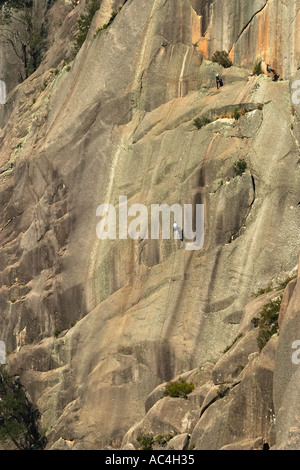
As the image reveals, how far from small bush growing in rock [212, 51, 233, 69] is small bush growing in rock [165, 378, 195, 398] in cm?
1656

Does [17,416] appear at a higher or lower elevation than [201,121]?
lower

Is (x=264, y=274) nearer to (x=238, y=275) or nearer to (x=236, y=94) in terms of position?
(x=238, y=275)

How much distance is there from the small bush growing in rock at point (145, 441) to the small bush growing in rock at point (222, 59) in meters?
19.2

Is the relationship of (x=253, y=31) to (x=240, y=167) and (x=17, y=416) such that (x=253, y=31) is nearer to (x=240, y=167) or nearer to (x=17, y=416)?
(x=240, y=167)

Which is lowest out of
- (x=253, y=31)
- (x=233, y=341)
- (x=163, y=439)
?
(x=163, y=439)

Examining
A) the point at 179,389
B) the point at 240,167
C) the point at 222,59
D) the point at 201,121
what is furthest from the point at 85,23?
the point at 179,389

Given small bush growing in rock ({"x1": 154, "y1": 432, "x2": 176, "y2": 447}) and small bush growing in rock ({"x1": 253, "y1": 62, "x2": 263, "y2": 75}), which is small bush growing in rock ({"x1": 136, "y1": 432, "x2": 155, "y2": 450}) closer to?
small bush growing in rock ({"x1": 154, "y1": 432, "x2": 176, "y2": 447})

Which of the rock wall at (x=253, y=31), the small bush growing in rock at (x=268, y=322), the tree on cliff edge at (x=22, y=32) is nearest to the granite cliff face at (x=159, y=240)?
the rock wall at (x=253, y=31)

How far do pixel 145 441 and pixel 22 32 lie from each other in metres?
41.3

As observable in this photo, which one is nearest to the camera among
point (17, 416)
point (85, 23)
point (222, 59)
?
point (222, 59)

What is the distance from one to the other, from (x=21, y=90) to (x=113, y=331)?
23441 mm

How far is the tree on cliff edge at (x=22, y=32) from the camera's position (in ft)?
237

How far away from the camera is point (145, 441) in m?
42.1

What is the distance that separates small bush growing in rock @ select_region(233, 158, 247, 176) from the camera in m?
46.3
